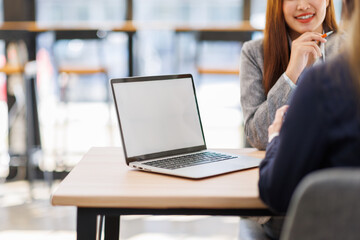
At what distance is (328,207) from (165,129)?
0.77m

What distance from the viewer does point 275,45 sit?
1885 mm

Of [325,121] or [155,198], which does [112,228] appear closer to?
[155,198]

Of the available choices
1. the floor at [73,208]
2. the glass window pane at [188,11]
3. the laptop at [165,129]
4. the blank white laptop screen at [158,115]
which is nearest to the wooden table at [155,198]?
the laptop at [165,129]

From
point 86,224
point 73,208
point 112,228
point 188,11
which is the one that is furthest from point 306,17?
point 188,11

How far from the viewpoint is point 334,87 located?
0.92m

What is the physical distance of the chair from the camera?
76cm

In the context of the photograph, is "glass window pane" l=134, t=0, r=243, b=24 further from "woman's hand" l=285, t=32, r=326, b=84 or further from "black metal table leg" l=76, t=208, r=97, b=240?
"black metal table leg" l=76, t=208, r=97, b=240

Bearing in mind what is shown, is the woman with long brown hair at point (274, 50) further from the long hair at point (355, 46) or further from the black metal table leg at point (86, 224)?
the long hair at point (355, 46)

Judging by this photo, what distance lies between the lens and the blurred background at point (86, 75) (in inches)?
126

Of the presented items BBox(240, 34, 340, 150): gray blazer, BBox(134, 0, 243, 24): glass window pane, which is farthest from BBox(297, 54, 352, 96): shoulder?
BBox(134, 0, 243, 24): glass window pane

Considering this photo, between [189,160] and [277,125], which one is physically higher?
[277,125]

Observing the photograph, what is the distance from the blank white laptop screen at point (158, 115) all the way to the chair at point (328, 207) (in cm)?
68

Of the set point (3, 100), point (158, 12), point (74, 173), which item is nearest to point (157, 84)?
point (74, 173)

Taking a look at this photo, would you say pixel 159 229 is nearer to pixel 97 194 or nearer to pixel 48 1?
pixel 97 194
